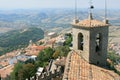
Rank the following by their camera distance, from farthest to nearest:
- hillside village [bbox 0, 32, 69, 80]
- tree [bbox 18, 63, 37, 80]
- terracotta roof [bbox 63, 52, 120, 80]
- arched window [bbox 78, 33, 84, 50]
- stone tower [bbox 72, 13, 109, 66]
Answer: hillside village [bbox 0, 32, 69, 80] < tree [bbox 18, 63, 37, 80] < arched window [bbox 78, 33, 84, 50] < stone tower [bbox 72, 13, 109, 66] < terracotta roof [bbox 63, 52, 120, 80]

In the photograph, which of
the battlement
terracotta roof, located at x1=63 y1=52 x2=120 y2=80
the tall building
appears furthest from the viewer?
the battlement

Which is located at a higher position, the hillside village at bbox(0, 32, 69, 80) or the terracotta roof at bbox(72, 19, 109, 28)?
the terracotta roof at bbox(72, 19, 109, 28)

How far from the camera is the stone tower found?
1969 cm

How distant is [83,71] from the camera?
722 inches

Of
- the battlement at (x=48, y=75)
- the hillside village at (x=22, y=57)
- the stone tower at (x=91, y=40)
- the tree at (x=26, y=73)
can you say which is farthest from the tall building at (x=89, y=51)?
the hillside village at (x=22, y=57)

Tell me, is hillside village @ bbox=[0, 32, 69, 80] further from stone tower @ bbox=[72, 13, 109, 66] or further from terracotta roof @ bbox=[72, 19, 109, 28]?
terracotta roof @ bbox=[72, 19, 109, 28]

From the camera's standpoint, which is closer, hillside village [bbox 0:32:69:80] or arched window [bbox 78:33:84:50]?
arched window [bbox 78:33:84:50]

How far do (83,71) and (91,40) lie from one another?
2572 mm

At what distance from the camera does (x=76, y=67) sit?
18.6m

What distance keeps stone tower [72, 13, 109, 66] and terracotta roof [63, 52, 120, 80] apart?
673mm

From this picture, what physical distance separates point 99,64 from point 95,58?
0.75 metres

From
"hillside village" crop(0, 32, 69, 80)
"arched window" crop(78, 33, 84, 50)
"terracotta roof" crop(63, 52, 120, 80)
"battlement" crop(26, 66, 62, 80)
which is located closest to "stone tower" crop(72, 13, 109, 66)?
"arched window" crop(78, 33, 84, 50)

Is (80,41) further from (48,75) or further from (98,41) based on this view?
(48,75)

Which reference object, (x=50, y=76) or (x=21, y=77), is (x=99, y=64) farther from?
(x=21, y=77)
